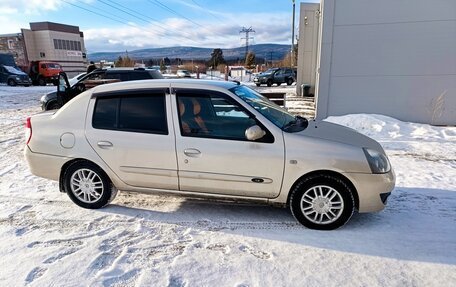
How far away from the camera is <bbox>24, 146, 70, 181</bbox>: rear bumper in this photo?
426 cm

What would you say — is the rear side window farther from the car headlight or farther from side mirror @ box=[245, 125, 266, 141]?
the car headlight

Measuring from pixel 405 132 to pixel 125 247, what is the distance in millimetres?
8193

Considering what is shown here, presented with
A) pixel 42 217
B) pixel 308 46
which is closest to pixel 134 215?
pixel 42 217

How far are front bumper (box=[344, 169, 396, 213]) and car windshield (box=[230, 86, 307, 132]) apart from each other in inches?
33.9

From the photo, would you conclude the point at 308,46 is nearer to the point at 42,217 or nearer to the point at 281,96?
the point at 281,96

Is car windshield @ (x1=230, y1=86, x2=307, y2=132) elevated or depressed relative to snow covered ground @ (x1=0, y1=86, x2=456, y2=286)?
elevated

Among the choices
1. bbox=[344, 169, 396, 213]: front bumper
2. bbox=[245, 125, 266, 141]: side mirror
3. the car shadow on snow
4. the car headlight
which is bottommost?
the car shadow on snow

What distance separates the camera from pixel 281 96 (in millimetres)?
10828

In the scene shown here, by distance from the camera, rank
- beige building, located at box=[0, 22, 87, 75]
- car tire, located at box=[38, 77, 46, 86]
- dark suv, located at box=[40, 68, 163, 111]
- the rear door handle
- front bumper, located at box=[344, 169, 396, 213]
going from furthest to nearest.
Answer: beige building, located at box=[0, 22, 87, 75] → car tire, located at box=[38, 77, 46, 86] → dark suv, located at box=[40, 68, 163, 111] → the rear door handle → front bumper, located at box=[344, 169, 396, 213]

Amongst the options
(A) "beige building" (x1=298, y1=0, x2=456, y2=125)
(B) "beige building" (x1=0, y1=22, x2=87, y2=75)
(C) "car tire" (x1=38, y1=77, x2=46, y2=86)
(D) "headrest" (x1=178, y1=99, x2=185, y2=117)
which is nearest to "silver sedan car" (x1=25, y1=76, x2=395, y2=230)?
(D) "headrest" (x1=178, y1=99, x2=185, y2=117)

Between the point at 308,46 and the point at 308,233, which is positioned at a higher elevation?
the point at 308,46

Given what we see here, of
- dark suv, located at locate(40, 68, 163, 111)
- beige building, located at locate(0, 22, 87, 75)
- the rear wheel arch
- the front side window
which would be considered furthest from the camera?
beige building, located at locate(0, 22, 87, 75)

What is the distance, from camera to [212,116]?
398 centimetres

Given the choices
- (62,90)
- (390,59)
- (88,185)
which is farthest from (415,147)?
(62,90)
